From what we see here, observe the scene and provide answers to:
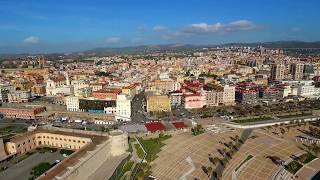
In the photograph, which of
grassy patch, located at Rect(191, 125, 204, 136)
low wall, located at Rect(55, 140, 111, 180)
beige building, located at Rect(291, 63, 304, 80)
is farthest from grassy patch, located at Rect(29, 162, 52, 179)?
beige building, located at Rect(291, 63, 304, 80)

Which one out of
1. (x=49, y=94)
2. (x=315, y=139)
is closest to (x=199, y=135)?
(x=315, y=139)

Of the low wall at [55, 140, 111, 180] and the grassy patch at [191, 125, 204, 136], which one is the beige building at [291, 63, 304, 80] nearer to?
the grassy patch at [191, 125, 204, 136]

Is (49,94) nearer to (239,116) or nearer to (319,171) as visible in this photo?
(239,116)

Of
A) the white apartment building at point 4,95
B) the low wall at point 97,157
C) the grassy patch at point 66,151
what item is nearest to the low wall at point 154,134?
the low wall at point 97,157

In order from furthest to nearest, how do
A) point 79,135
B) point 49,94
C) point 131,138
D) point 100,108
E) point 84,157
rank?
point 49,94 < point 100,108 < point 131,138 < point 79,135 < point 84,157

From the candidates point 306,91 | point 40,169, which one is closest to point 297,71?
point 306,91

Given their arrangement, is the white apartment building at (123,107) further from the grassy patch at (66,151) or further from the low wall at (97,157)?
the low wall at (97,157)

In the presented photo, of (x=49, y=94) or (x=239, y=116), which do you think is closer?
(x=239, y=116)
